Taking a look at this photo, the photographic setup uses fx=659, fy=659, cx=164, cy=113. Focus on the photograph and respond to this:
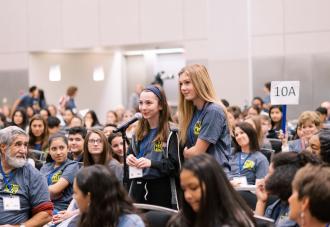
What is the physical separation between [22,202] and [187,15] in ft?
41.8

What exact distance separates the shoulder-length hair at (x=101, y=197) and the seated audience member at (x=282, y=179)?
90 centimetres

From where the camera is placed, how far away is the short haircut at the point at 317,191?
335 centimetres

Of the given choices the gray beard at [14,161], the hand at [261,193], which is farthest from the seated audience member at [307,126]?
the gray beard at [14,161]

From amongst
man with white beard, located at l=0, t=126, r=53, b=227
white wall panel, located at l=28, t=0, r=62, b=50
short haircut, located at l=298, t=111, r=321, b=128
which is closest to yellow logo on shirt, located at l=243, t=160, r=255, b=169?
short haircut, located at l=298, t=111, r=321, b=128

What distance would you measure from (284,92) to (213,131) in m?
4.04

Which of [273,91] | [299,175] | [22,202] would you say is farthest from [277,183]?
[273,91]

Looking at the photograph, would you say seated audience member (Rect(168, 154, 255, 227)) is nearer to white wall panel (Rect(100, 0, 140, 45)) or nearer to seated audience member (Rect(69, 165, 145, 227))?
seated audience member (Rect(69, 165, 145, 227))

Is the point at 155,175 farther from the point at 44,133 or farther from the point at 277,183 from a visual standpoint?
the point at 44,133

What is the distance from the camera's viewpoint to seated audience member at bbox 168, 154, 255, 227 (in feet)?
11.5

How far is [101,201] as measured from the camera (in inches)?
156

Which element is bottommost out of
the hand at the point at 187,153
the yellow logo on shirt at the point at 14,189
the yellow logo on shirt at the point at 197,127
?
the yellow logo on shirt at the point at 14,189

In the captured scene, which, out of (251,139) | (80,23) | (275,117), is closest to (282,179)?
(251,139)

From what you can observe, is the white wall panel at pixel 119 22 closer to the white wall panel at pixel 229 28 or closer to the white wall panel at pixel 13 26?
the white wall panel at pixel 229 28

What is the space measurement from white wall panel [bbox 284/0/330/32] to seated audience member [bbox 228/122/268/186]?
8.96 meters
